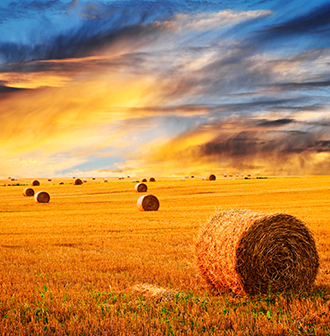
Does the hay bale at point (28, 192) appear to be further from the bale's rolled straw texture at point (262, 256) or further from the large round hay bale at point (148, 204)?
the bale's rolled straw texture at point (262, 256)

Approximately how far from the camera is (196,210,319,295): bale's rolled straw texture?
888cm

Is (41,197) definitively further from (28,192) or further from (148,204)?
(148,204)

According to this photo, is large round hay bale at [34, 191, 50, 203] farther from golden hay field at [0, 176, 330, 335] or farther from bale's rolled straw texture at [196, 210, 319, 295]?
bale's rolled straw texture at [196, 210, 319, 295]

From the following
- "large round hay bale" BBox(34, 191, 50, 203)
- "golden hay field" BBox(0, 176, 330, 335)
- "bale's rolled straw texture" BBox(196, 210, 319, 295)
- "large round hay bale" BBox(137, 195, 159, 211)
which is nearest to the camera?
"golden hay field" BBox(0, 176, 330, 335)

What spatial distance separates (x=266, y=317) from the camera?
7164 millimetres

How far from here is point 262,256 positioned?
8.96 m

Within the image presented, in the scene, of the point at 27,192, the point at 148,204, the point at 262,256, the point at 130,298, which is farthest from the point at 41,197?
the point at 262,256

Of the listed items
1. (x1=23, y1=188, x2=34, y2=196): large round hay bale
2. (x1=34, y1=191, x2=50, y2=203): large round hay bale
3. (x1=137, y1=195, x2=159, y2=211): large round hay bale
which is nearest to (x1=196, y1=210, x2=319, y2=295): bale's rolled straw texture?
(x1=137, y1=195, x2=159, y2=211): large round hay bale

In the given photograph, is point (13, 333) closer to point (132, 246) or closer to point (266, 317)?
point (266, 317)

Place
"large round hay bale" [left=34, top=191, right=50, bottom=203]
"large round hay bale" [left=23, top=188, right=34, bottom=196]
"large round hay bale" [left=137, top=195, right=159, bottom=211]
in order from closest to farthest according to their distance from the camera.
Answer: "large round hay bale" [left=137, top=195, right=159, bottom=211]
"large round hay bale" [left=34, top=191, right=50, bottom=203]
"large round hay bale" [left=23, top=188, right=34, bottom=196]

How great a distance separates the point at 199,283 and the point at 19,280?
4416mm

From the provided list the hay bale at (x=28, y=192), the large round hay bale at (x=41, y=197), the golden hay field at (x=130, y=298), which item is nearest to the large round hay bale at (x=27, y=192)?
the hay bale at (x=28, y=192)

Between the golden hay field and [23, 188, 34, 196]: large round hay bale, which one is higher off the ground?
[23, 188, 34, 196]: large round hay bale

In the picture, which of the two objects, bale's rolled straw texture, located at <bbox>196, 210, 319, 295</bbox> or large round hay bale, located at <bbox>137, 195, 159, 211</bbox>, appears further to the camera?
large round hay bale, located at <bbox>137, 195, 159, 211</bbox>
